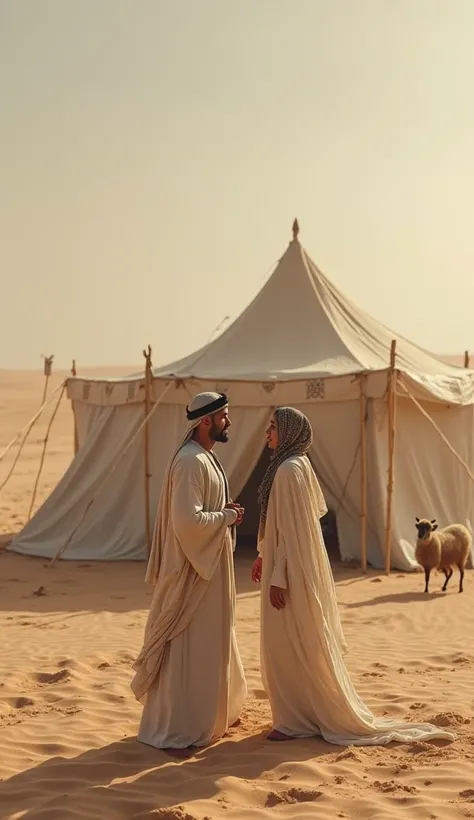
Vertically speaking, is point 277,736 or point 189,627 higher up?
point 189,627

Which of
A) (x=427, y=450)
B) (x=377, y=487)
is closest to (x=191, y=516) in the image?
(x=377, y=487)

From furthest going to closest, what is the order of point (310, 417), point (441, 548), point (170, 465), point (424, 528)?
point (310, 417), point (441, 548), point (424, 528), point (170, 465)

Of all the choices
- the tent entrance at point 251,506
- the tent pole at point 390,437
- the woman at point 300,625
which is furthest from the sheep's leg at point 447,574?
the woman at point 300,625

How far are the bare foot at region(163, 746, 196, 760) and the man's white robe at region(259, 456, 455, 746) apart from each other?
467 mm

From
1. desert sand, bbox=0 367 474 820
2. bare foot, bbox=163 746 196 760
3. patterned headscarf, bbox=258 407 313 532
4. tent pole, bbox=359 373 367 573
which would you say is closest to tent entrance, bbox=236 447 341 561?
tent pole, bbox=359 373 367 573

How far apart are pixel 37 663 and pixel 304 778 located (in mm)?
2965

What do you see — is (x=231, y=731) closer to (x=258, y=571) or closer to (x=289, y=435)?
(x=258, y=571)

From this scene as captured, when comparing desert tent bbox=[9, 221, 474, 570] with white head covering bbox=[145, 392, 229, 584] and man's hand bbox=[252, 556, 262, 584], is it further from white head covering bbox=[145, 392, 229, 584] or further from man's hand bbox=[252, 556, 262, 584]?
white head covering bbox=[145, 392, 229, 584]

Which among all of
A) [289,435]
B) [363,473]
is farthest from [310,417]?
[289,435]

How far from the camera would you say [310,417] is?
11305mm

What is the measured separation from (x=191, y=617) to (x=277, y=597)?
1.37 feet

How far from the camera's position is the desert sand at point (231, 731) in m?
4.16

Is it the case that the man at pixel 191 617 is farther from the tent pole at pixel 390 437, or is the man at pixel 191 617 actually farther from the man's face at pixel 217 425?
the tent pole at pixel 390 437

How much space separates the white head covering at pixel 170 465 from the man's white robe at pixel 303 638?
1.48 ft
